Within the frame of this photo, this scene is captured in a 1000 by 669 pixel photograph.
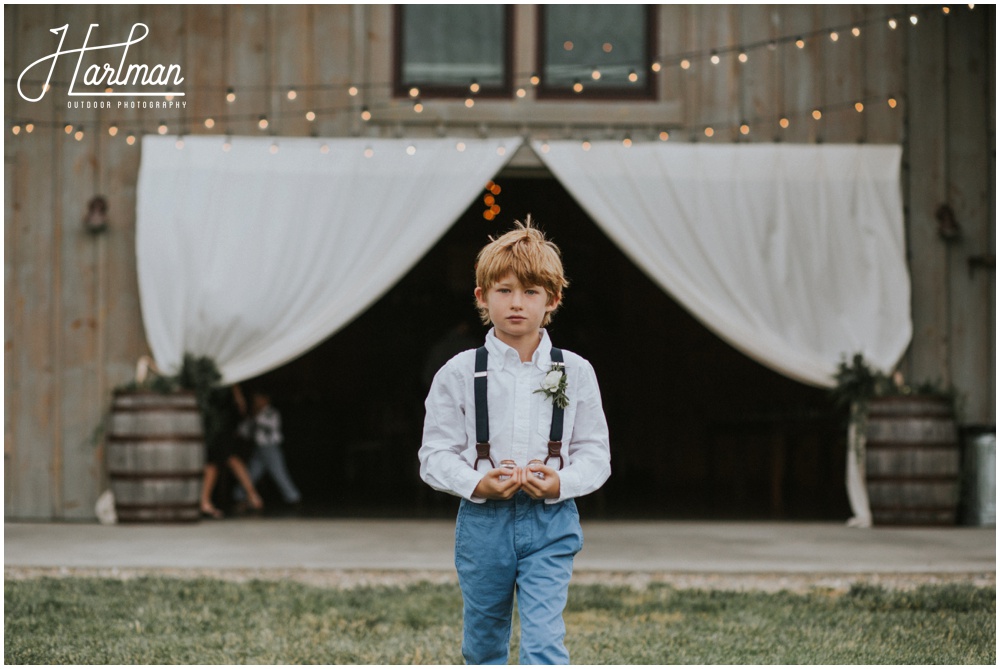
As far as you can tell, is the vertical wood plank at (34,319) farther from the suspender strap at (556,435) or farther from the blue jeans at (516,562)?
the suspender strap at (556,435)

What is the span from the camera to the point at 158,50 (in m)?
8.35

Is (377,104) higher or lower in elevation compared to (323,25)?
lower

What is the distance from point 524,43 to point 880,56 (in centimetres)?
241

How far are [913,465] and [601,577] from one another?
3007 mm

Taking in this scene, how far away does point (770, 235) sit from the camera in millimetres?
8250

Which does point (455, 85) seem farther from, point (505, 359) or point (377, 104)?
point (505, 359)

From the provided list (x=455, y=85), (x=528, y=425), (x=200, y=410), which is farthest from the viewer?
(x=455, y=85)

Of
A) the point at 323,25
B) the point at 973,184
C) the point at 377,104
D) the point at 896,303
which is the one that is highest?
the point at 323,25

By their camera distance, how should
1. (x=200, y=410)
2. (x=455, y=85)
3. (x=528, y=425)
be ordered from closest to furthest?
(x=528, y=425) < (x=200, y=410) < (x=455, y=85)

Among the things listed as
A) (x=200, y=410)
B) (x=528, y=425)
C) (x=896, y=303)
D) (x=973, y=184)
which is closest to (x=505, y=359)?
(x=528, y=425)

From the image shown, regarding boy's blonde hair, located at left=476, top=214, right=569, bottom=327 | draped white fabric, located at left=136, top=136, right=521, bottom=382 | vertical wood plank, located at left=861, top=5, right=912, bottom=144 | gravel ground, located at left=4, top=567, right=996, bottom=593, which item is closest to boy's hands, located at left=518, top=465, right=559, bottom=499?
boy's blonde hair, located at left=476, top=214, right=569, bottom=327

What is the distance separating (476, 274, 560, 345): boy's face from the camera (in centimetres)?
279

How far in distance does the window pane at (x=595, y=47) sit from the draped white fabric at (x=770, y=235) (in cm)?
53

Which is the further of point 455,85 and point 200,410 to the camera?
point 455,85
